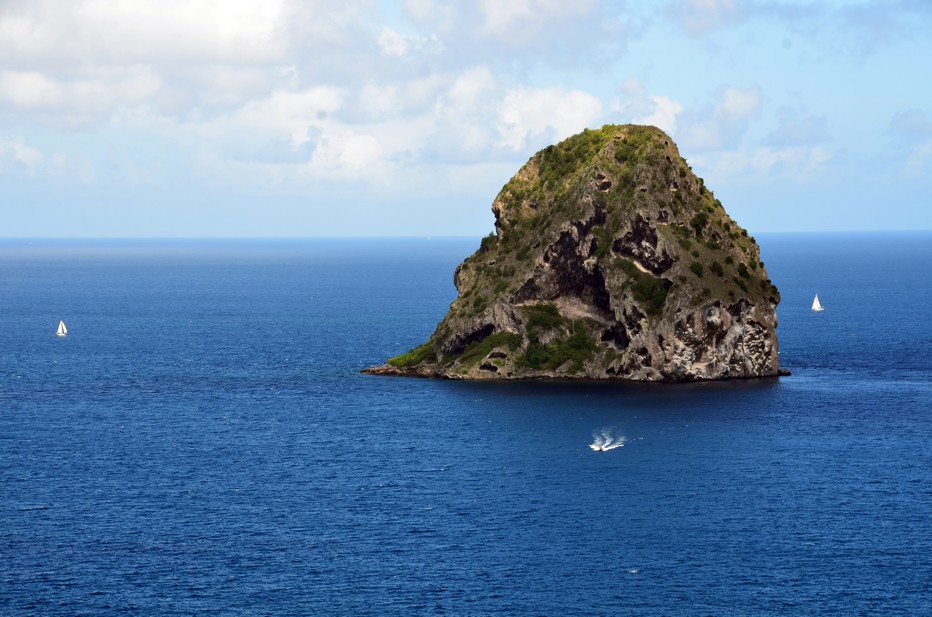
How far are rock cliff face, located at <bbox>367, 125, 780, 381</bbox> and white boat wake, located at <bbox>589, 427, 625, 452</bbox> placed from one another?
30.2m

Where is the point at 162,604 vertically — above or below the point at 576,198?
below

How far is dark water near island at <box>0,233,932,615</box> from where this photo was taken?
3802 inches

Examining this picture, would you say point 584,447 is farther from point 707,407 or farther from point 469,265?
point 469,265

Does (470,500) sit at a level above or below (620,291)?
below

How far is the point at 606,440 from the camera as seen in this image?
145375mm

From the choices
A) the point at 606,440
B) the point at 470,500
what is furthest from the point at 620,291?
the point at 470,500

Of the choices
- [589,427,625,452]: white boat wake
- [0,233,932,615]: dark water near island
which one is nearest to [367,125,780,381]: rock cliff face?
[0,233,932,615]: dark water near island

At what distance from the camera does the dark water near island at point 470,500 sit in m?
96.6

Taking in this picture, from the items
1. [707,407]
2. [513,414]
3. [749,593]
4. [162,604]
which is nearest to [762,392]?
[707,407]

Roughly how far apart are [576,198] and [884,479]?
74.1m

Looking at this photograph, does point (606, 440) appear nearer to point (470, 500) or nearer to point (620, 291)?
point (470, 500)

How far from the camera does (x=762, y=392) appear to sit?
172 metres

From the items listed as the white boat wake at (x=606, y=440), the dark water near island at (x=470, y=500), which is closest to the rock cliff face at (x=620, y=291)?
the dark water near island at (x=470, y=500)

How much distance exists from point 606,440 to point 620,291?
1484 inches
